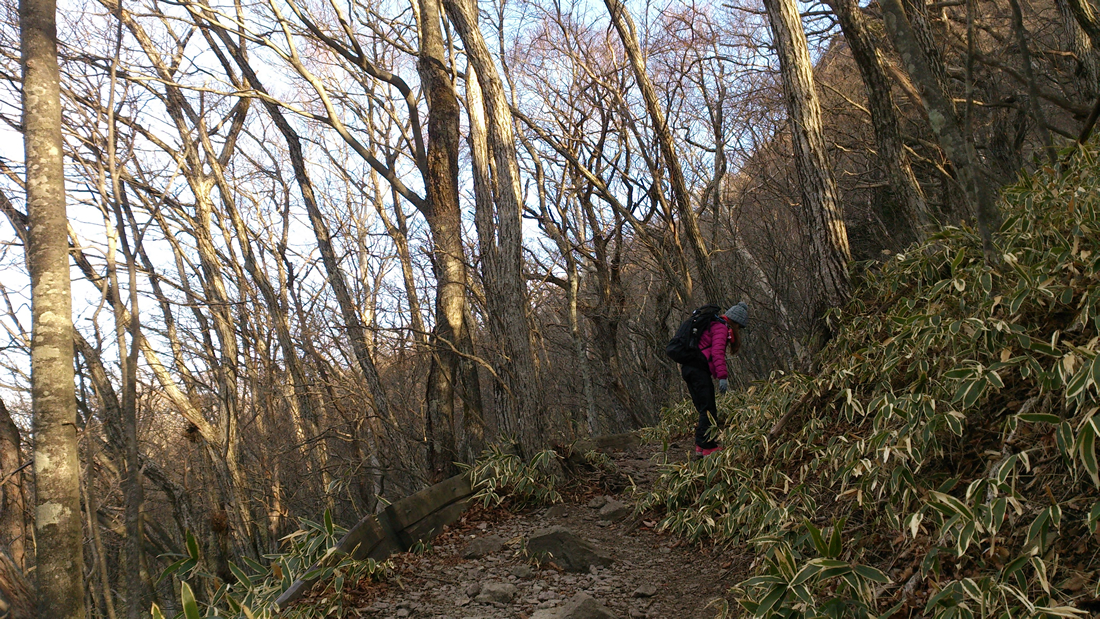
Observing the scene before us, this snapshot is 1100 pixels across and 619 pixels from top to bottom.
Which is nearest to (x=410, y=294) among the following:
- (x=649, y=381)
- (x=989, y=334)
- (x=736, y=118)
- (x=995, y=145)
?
(x=649, y=381)

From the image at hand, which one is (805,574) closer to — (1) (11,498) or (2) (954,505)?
(2) (954,505)

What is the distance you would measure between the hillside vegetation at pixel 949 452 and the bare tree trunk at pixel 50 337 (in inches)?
136

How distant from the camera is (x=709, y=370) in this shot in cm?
659

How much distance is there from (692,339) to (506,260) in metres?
1.95

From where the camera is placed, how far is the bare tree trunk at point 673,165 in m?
8.38

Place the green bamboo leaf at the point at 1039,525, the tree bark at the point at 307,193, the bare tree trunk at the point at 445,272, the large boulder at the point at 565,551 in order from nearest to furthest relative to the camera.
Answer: the green bamboo leaf at the point at 1039,525 < the large boulder at the point at 565,551 < the bare tree trunk at the point at 445,272 < the tree bark at the point at 307,193

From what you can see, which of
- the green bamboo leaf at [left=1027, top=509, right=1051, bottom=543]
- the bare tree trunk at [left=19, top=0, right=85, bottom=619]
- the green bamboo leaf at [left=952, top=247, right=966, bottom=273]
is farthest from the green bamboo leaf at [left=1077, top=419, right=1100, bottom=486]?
the bare tree trunk at [left=19, top=0, right=85, bottom=619]

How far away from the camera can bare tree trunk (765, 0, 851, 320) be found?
6.14m

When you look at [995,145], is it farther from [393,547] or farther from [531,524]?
[393,547]

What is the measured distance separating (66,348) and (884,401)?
4777mm

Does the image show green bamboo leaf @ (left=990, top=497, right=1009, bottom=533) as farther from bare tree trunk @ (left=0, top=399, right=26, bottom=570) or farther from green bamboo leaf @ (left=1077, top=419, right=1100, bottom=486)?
bare tree trunk @ (left=0, top=399, right=26, bottom=570)

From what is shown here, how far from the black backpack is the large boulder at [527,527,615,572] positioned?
2.07 metres

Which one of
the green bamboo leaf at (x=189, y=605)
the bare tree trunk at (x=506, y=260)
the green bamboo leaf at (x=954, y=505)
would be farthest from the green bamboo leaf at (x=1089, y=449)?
the bare tree trunk at (x=506, y=260)

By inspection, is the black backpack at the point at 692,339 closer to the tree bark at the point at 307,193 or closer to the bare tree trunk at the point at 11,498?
the tree bark at the point at 307,193
